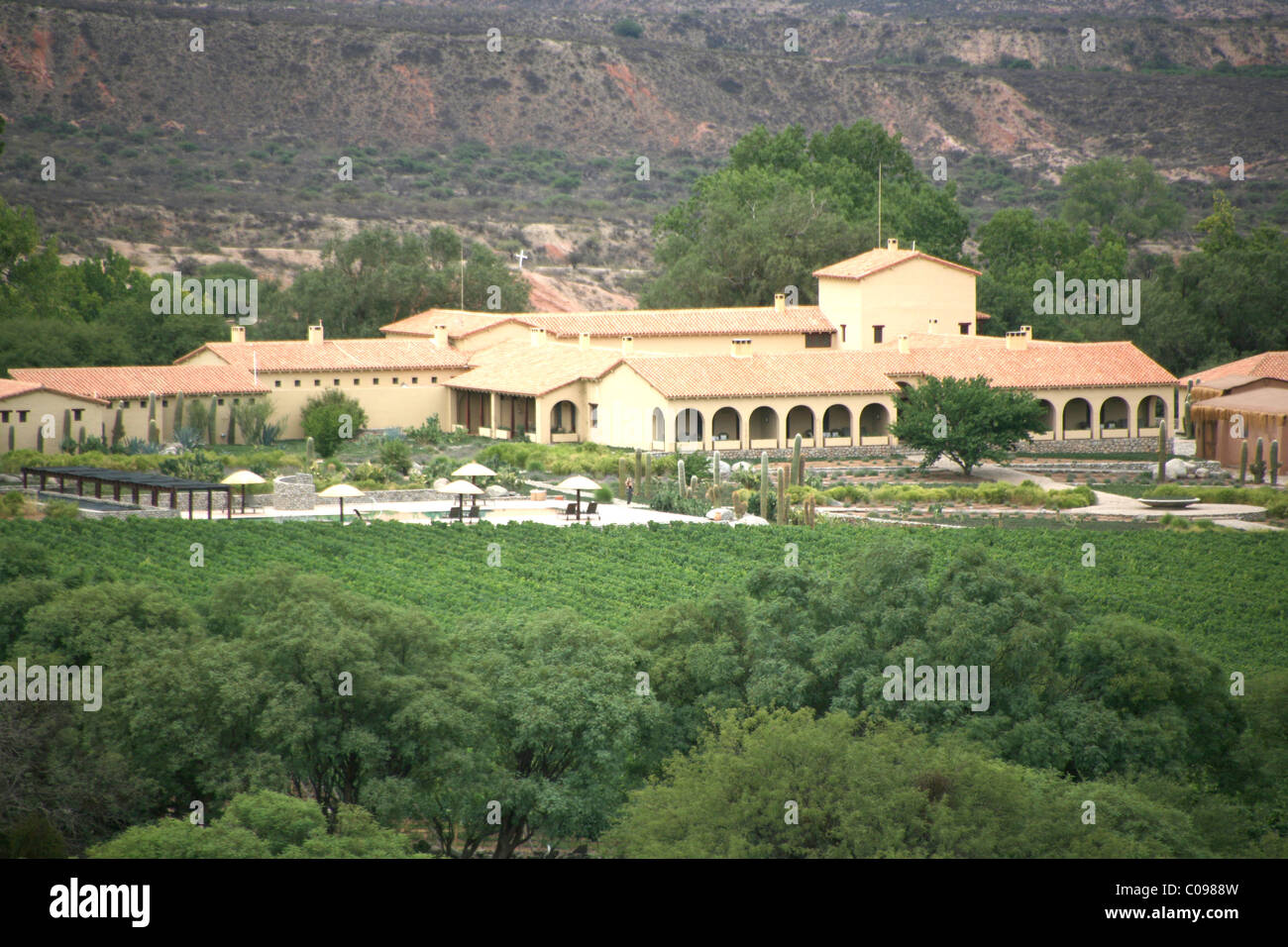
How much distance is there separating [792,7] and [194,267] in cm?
9809

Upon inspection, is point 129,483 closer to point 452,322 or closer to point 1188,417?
point 452,322

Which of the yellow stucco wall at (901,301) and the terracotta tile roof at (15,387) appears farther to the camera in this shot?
the yellow stucco wall at (901,301)

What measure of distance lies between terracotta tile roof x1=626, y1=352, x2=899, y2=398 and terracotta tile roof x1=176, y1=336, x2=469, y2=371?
8997mm

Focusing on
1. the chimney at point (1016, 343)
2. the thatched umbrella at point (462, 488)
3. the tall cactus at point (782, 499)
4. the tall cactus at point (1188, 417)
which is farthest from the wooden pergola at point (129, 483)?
the tall cactus at point (1188, 417)

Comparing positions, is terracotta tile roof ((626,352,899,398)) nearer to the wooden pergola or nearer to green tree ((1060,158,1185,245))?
the wooden pergola

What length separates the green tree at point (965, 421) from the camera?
5172 cm

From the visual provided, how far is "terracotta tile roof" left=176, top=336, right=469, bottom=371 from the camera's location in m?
59.2

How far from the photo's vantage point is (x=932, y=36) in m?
155

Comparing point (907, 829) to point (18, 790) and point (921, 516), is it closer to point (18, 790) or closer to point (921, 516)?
point (18, 790)

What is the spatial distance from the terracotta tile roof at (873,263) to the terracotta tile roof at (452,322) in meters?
12.4

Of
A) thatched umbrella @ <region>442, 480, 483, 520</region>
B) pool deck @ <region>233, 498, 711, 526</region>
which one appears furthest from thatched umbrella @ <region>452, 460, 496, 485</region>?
thatched umbrella @ <region>442, 480, 483, 520</region>

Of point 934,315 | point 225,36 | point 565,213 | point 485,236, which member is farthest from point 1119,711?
point 225,36

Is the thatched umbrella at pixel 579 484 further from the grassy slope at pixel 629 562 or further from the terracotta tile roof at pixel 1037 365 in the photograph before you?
the terracotta tile roof at pixel 1037 365

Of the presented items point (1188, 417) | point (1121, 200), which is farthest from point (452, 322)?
point (1121, 200)
